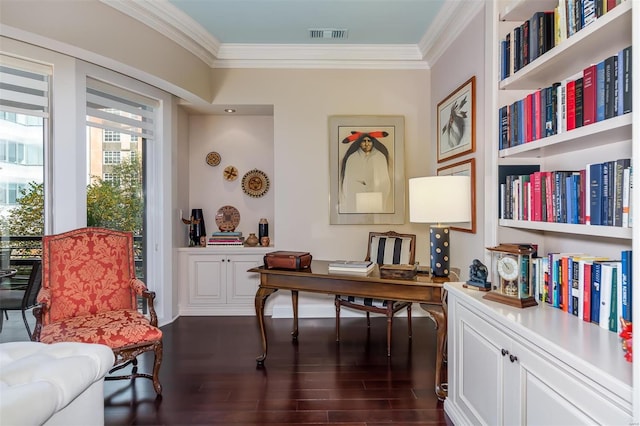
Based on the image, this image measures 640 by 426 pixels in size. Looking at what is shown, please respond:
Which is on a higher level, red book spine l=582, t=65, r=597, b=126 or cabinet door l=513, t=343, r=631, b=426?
red book spine l=582, t=65, r=597, b=126

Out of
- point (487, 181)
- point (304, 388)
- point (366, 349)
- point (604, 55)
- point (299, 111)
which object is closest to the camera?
point (604, 55)

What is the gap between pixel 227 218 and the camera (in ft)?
14.8

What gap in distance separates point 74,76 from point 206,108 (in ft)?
4.91

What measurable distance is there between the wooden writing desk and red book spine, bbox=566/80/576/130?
44.3 inches

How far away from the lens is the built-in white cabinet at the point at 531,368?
3.50 ft

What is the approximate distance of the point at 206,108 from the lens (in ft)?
13.6

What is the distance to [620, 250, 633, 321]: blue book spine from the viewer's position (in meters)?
1.24

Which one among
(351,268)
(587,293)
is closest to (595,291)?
(587,293)

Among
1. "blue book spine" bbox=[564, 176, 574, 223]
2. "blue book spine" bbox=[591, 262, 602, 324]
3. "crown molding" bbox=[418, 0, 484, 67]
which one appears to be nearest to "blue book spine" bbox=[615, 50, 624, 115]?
"blue book spine" bbox=[564, 176, 574, 223]

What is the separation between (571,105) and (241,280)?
11.5 ft

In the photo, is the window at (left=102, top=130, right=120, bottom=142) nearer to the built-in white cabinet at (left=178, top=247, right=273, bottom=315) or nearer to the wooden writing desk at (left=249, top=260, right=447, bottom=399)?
the built-in white cabinet at (left=178, top=247, right=273, bottom=315)

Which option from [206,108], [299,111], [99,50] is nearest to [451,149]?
[299,111]

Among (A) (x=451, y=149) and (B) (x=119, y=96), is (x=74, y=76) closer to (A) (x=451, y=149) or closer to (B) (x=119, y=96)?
(B) (x=119, y=96)

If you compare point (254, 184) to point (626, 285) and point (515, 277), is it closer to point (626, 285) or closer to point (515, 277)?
point (515, 277)
